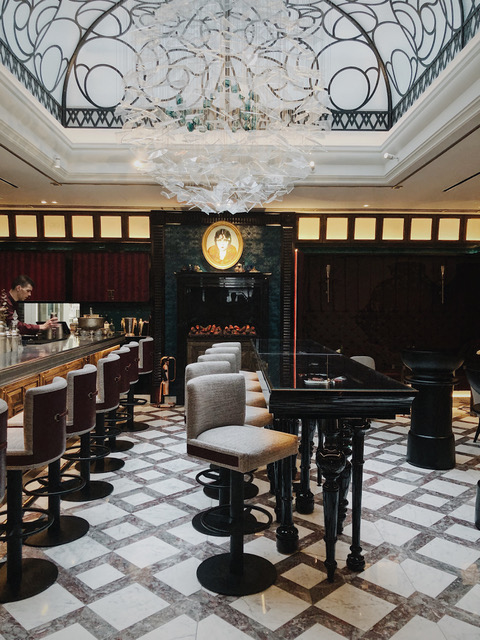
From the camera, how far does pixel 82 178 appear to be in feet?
21.5

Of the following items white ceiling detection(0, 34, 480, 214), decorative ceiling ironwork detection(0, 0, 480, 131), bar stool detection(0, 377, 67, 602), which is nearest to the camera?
bar stool detection(0, 377, 67, 602)

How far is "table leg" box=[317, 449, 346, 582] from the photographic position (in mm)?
2672

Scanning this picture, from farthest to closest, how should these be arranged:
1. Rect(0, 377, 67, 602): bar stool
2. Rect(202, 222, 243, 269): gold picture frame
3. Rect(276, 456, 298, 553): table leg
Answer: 1. Rect(202, 222, 243, 269): gold picture frame
2. Rect(276, 456, 298, 553): table leg
3. Rect(0, 377, 67, 602): bar stool

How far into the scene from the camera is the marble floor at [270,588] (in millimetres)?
2352

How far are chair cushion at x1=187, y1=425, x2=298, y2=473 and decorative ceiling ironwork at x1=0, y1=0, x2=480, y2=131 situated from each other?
15.5ft

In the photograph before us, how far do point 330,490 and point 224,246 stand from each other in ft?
19.9

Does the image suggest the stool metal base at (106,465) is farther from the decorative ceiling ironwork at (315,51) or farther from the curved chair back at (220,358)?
the decorative ceiling ironwork at (315,51)

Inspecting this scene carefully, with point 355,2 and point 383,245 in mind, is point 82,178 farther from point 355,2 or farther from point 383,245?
point 383,245

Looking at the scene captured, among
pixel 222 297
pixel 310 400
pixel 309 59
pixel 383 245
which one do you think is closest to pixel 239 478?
pixel 310 400

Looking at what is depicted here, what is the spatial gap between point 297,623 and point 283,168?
138 inches

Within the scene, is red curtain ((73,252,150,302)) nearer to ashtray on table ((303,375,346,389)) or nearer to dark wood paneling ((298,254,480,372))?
dark wood paneling ((298,254,480,372))

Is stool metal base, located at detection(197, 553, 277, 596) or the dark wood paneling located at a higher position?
the dark wood paneling

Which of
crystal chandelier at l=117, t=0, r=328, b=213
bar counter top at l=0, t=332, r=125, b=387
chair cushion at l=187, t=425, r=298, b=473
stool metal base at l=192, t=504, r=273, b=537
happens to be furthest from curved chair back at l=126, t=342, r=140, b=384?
chair cushion at l=187, t=425, r=298, b=473

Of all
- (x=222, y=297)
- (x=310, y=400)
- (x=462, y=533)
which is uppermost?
(x=222, y=297)
